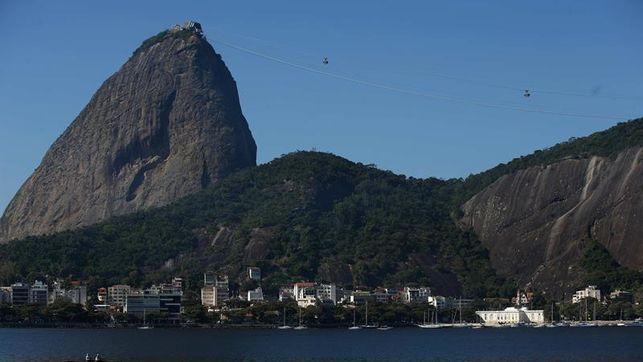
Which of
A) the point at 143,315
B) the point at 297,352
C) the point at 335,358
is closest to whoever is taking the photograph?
the point at 335,358

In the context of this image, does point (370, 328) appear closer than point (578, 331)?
No

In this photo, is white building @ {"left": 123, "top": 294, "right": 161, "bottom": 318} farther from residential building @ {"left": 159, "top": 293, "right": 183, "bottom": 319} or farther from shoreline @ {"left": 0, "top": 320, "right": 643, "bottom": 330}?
shoreline @ {"left": 0, "top": 320, "right": 643, "bottom": 330}

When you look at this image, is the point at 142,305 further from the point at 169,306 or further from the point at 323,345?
the point at 323,345

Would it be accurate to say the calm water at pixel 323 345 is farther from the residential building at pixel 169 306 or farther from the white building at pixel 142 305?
the residential building at pixel 169 306

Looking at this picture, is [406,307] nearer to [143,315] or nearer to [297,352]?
[143,315]

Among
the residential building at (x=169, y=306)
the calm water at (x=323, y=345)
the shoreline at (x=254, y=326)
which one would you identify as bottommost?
the calm water at (x=323, y=345)

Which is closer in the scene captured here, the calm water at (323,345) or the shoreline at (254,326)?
the calm water at (323,345)

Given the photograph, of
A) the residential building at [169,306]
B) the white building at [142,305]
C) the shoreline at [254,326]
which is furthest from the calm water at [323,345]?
the residential building at [169,306]

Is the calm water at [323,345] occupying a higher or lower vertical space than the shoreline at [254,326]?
lower

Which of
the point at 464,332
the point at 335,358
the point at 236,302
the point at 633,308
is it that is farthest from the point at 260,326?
the point at 335,358
